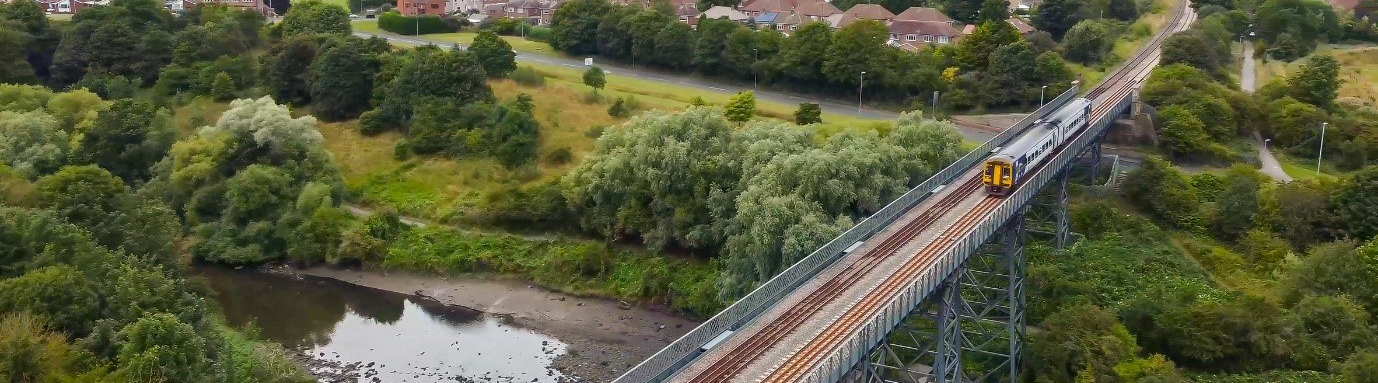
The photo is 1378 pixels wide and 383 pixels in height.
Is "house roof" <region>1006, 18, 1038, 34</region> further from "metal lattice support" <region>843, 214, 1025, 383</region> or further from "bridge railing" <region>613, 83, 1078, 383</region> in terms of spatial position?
"metal lattice support" <region>843, 214, 1025, 383</region>

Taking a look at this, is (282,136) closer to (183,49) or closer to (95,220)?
(95,220)

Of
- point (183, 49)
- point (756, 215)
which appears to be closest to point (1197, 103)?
point (756, 215)

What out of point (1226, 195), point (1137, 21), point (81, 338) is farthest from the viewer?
point (1137, 21)

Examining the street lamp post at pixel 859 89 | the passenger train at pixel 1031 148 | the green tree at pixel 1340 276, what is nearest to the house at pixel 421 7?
the street lamp post at pixel 859 89

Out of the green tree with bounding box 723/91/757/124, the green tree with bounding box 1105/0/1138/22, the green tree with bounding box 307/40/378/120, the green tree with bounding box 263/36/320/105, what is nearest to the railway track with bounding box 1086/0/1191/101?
the green tree with bounding box 1105/0/1138/22

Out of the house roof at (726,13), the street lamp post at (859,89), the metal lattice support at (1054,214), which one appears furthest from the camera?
the house roof at (726,13)

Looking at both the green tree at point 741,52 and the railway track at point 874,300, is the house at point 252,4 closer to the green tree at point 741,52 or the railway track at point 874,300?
the green tree at point 741,52

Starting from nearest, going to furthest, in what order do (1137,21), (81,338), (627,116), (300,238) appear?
(81,338) < (300,238) < (627,116) < (1137,21)
